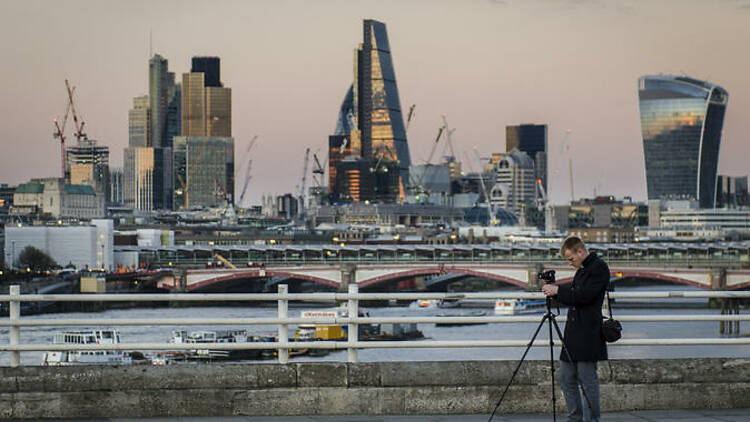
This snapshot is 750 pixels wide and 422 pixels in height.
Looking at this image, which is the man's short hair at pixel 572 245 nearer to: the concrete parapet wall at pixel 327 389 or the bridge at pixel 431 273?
the concrete parapet wall at pixel 327 389

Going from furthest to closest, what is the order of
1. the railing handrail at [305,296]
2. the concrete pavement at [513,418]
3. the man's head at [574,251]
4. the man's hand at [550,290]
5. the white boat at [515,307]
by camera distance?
1. the white boat at [515,307]
2. the concrete pavement at [513,418]
3. the railing handrail at [305,296]
4. the man's head at [574,251]
5. the man's hand at [550,290]

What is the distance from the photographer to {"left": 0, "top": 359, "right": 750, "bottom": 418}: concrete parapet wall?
12797 mm

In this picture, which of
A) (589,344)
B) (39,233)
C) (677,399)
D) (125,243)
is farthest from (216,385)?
(125,243)

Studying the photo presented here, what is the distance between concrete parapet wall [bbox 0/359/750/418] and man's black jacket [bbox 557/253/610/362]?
2.19 meters

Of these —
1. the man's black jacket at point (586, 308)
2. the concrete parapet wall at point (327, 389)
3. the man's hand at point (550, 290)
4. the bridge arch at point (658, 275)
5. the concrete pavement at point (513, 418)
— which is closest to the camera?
the man's hand at point (550, 290)

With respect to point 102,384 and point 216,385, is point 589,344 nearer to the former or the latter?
point 216,385

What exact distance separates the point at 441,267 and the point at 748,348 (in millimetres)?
56606

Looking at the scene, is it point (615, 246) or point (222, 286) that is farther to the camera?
point (615, 246)

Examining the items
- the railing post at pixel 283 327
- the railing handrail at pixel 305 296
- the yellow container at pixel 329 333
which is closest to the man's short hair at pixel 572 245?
the railing handrail at pixel 305 296

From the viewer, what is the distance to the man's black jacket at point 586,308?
10938 millimetres

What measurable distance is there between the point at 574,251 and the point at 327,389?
3.38 m

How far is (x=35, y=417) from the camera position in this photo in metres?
12.7

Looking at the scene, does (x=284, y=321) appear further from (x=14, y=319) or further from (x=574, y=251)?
(x=574, y=251)

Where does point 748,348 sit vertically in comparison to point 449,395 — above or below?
below
